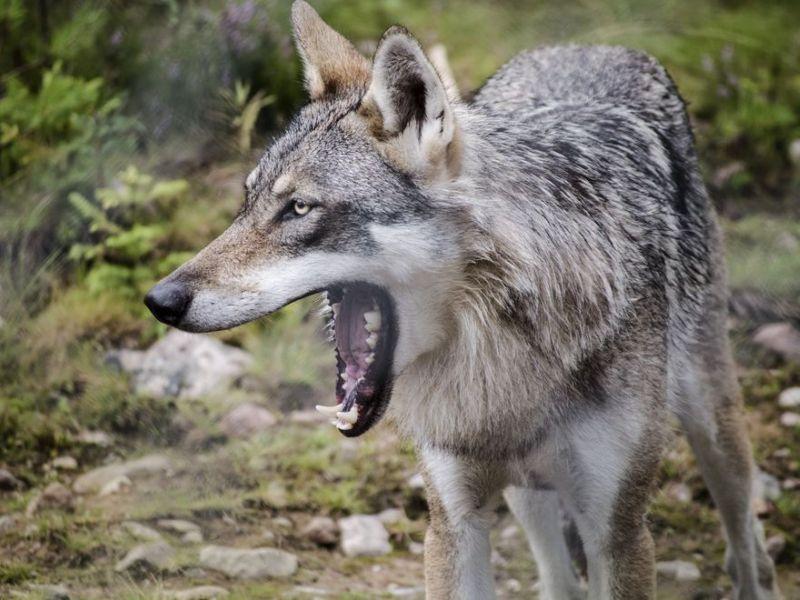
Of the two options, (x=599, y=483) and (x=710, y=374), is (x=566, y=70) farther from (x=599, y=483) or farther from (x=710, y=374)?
(x=599, y=483)

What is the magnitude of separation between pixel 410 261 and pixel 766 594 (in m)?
2.60

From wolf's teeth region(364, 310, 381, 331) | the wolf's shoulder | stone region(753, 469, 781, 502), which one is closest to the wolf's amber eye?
wolf's teeth region(364, 310, 381, 331)

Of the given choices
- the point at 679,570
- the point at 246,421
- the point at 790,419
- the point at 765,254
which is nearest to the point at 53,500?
the point at 246,421

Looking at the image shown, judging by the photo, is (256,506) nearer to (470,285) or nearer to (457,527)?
(457,527)

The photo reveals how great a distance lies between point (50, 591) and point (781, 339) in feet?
14.3

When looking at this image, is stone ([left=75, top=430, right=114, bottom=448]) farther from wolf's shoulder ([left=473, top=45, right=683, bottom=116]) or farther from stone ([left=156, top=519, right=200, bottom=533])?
wolf's shoulder ([left=473, top=45, right=683, bottom=116])

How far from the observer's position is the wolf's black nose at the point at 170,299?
11.2 ft

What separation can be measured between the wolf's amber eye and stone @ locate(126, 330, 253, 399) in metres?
2.81

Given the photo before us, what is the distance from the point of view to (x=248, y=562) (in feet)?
16.1

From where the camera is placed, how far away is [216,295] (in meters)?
3.41

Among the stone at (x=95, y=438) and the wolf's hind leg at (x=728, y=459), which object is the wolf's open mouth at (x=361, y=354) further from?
the stone at (x=95, y=438)

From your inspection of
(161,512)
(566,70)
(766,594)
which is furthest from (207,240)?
(766,594)

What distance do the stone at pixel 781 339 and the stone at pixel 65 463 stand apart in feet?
12.9

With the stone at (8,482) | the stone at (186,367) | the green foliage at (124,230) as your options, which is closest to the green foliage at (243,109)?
the green foliage at (124,230)
